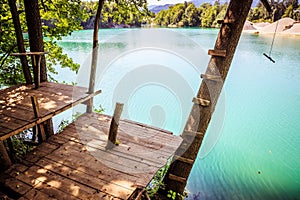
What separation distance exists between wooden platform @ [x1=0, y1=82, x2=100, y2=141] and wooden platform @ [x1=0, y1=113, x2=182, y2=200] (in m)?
0.50

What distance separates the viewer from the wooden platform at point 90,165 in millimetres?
2516

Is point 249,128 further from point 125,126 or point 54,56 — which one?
point 54,56

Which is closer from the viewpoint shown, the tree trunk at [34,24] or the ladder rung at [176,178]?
the ladder rung at [176,178]

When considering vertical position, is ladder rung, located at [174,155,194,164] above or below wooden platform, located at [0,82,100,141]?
below

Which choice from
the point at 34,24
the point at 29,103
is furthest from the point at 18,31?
the point at 29,103

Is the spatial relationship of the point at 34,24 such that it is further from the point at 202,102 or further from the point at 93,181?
the point at 202,102

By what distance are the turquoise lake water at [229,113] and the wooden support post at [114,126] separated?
2.09 meters

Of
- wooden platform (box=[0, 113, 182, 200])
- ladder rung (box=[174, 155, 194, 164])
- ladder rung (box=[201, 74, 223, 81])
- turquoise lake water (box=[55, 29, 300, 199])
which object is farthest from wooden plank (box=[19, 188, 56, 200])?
turquoise lake water (box=[55, 29, 300, 199])

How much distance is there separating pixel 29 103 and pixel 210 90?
3257 mm

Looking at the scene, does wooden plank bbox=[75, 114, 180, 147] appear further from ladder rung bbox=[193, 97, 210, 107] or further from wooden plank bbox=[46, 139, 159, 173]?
ladder rung bbox=[193, 97, 210, 107]

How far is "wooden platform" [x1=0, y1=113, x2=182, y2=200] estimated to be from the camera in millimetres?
2516

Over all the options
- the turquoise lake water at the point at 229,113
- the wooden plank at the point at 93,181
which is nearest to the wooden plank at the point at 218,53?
the turquoise lake water at the point at 229,113

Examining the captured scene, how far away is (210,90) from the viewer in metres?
3.37

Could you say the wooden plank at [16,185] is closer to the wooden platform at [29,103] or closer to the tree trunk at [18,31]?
the wooden platform at [29,103]
